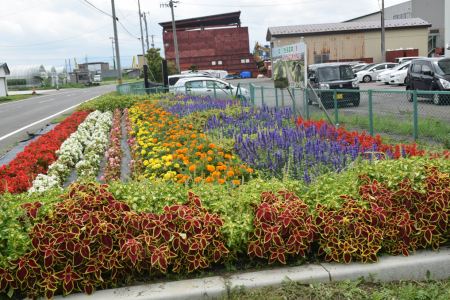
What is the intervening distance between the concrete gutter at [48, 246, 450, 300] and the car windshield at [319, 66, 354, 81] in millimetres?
14916

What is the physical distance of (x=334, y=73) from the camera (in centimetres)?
1777

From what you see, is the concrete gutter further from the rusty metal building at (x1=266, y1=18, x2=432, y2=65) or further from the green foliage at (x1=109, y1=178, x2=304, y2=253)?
the rusty metal building at (x1=266, y1=18, x2=432, y2=65)

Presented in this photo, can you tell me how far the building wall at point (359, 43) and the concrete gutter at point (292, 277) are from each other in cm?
4487

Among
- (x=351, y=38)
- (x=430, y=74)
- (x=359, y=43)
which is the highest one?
(x=351, y=38)

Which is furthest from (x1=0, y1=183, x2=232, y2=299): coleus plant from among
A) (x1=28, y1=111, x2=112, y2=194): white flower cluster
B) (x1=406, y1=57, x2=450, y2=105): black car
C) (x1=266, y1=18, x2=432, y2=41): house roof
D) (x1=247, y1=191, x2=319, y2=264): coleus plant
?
(x1=266, y1=18, x2=432, y2=41): house roof

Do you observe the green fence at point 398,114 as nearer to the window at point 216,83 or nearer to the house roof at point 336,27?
the window at point 216,83

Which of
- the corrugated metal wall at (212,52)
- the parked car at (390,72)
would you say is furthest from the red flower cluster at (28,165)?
the corrugated metal wall at (212,52)

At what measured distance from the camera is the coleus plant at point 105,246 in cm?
325

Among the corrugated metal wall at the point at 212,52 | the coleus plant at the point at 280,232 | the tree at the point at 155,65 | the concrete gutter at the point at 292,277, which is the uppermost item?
the corrugated metal wall at the point at 212,52

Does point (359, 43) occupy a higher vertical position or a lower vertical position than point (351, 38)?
lower

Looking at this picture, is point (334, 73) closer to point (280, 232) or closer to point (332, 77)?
point (332, 77)

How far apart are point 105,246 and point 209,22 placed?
7223 cm

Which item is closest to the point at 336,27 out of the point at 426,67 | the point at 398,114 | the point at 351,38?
the point at 351,38

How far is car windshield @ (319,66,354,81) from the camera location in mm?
17672
